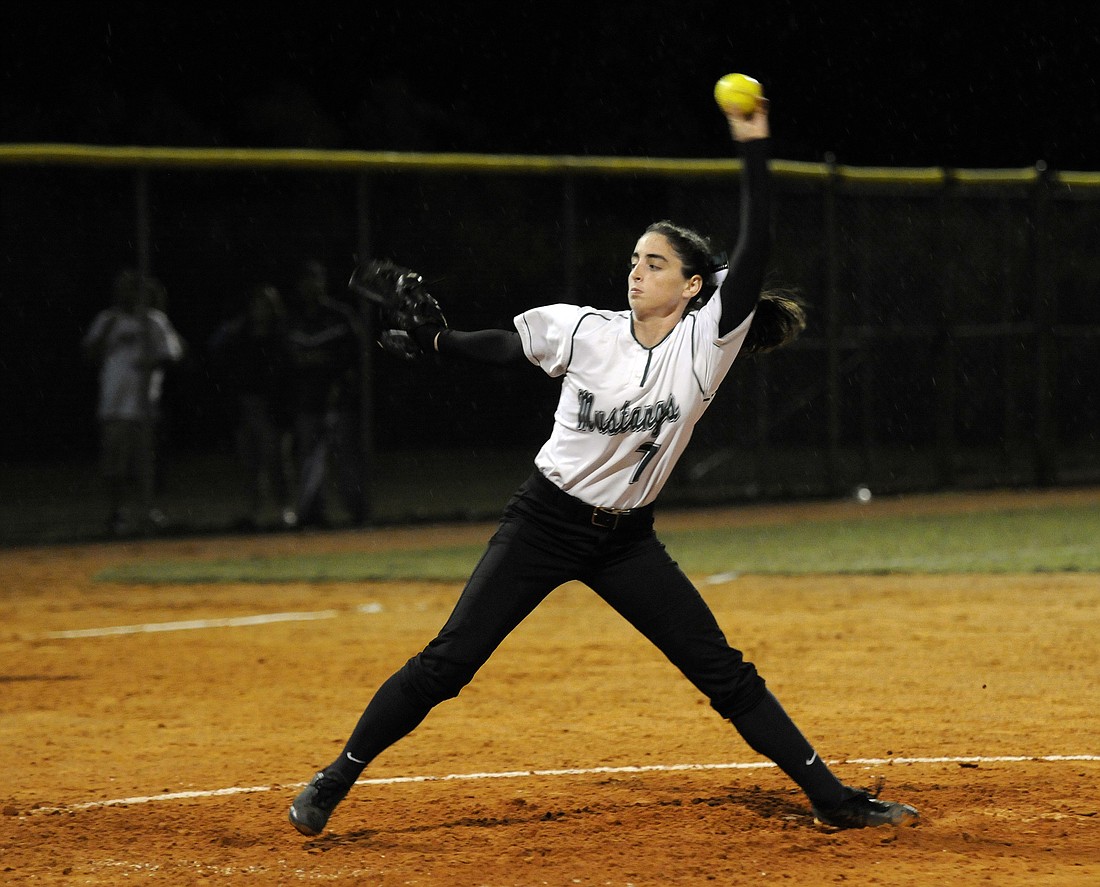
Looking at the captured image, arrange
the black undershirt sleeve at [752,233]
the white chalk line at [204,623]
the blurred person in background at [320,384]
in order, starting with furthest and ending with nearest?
the blurred person in background at [320,384], the white chalk line at [204,623], the black undershirt sleeve at [752,233]

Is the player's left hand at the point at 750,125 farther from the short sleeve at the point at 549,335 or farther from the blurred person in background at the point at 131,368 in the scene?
the blurred person in background at the point at 131,368

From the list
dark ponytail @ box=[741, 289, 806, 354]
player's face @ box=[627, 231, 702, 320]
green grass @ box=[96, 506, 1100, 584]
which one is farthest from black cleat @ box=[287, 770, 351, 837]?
green grass @ box=[96, 506, 1100, 584]

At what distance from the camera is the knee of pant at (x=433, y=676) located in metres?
5.21

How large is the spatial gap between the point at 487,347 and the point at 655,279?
57 centimetres

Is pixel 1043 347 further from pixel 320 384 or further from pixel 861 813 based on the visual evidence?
pixel 861 813

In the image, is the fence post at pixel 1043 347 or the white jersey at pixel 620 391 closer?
the white jersey at pixel 620 391

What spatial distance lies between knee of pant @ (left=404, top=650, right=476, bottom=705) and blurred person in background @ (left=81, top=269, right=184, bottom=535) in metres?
9.98

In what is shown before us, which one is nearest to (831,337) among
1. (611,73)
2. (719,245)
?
(719,245)

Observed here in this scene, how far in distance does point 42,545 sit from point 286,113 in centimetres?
1718

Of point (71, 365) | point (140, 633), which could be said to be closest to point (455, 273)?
point (71, 365)

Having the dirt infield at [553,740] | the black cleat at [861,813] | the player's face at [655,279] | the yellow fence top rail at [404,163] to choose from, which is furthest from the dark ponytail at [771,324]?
the yellow fence top rail at [404,163]

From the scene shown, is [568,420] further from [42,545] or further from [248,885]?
[42,545]

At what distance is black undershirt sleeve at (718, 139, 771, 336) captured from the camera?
4965mm

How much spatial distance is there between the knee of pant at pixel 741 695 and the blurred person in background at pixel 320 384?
32.8ft
